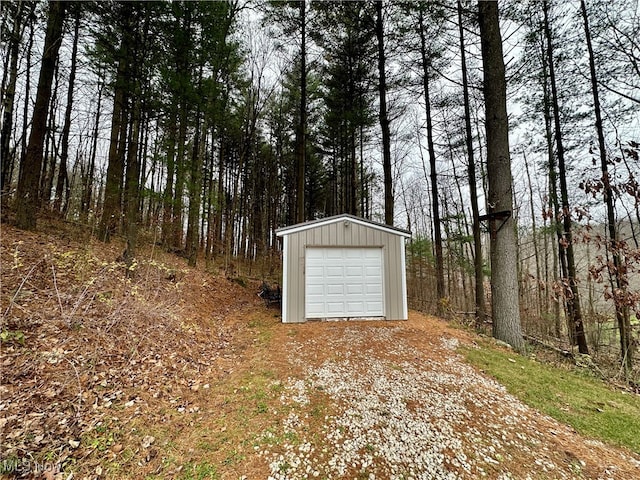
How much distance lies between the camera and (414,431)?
266 cm

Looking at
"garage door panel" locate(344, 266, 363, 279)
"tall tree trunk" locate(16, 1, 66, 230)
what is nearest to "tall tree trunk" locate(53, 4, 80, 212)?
"tall tree trunk" locate(16, 1, 66, 230)

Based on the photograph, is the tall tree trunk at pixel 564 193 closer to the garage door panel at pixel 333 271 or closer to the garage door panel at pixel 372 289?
the garage door panel at pixel 372 289

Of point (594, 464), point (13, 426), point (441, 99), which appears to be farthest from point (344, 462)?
point (441, 99)

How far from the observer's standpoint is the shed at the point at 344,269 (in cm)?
667

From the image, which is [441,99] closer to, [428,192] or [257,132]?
[428,192]

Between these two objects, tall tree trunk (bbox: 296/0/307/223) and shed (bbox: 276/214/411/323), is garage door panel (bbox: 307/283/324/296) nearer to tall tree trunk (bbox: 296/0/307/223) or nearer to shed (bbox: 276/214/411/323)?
shed (bbox: 276/214/411/323)

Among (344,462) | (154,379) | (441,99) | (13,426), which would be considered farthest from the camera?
(441,99)

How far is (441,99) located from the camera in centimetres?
879

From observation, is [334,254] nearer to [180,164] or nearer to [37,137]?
[180,164]

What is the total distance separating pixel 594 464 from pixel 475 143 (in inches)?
370

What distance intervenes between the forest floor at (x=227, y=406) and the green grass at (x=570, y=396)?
0.77ft

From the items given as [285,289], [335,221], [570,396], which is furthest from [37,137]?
[570,396]

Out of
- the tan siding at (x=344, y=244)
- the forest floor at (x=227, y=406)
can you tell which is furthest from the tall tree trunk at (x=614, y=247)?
the tan siding at (x=344, y=244)

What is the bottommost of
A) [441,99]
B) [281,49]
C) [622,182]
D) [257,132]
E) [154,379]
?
[154,379]
